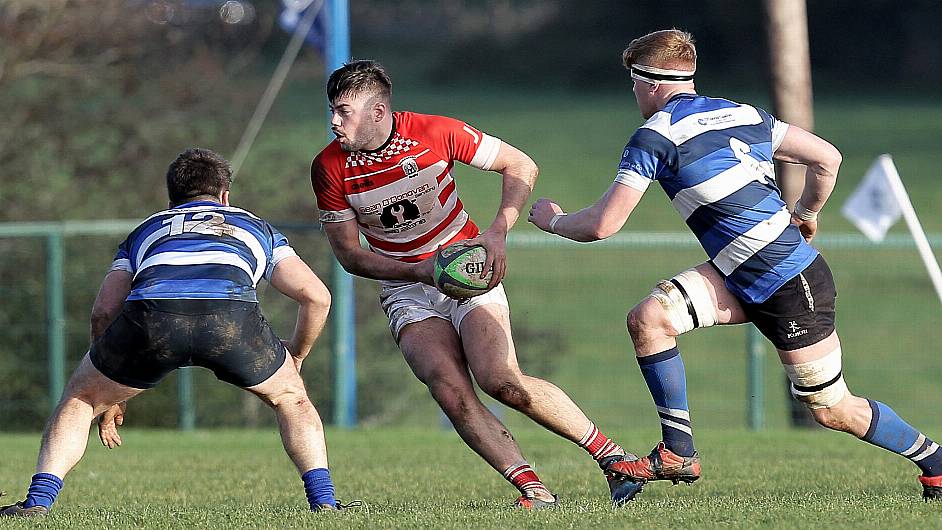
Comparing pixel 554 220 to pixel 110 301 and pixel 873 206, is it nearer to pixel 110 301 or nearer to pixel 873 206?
pixel 110 301

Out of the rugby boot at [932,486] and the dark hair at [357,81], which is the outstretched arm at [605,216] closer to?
the dark hair at [357,81]

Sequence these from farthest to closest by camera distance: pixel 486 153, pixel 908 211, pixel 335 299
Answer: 1. pixel 335 299
2. pixel 908 211
3. pixel 486 153

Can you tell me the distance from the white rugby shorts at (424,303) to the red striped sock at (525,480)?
80 cm

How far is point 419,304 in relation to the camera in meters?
7.54

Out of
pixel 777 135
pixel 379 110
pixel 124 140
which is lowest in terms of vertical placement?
pixel 777 135

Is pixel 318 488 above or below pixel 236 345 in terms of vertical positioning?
below

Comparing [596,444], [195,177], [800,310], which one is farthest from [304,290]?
[800,310]

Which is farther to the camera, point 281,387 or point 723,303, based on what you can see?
point 723,303

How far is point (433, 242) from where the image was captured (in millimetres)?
7582

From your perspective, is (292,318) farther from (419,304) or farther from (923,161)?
(923,161)

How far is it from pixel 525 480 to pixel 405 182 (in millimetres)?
1609

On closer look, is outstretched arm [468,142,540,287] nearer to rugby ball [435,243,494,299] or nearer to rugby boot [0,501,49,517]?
rugby ball [435,243,494,299]

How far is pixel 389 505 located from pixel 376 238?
4.51 feet

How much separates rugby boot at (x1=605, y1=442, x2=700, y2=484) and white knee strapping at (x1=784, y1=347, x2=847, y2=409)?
0.63 m
